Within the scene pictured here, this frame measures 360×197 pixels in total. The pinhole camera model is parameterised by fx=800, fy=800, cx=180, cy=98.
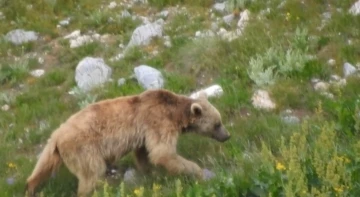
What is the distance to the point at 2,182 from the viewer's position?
893 cm

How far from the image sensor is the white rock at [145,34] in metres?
11.9

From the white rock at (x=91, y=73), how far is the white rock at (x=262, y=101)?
2.32 meters

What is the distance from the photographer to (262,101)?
32.2 feet

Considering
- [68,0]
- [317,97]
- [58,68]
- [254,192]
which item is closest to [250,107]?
[317,97]

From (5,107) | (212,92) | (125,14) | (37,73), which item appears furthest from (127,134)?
(125,14)

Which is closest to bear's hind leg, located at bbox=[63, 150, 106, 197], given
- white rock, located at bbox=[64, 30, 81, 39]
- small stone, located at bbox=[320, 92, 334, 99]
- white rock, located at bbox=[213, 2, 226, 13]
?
small stone, located at bbox=[320, 92, 334, 99]

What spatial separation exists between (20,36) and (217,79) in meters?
3.78

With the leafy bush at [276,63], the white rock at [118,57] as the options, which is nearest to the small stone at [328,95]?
the leafy bush at [276,63]

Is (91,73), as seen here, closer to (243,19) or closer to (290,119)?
(243,19)

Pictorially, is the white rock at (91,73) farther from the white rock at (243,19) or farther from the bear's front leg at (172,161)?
the bear's front leg at (172,161)

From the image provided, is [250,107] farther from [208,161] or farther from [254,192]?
[254,192]

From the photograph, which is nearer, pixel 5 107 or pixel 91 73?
pixel 5 107

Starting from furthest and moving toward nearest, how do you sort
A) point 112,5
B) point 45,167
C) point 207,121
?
point 112,5, point 207,121, point 45,167

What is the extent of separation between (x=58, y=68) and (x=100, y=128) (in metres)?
3.32
